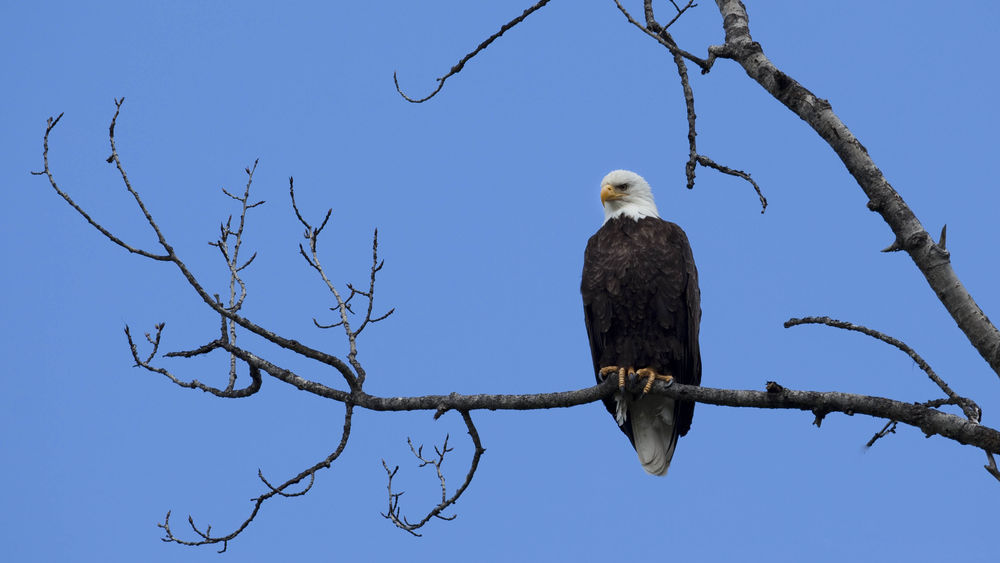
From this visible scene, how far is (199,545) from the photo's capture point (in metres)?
3.87

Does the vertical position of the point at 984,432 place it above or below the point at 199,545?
below

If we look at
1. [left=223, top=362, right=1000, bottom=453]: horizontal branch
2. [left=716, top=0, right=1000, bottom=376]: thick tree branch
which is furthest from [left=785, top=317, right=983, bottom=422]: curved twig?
[left=716, top=0, right=1000, bottom=376]: thick tree branch

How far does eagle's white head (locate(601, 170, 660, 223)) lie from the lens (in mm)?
5328

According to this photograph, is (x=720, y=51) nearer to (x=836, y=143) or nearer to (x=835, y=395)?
(x=836, y=143)

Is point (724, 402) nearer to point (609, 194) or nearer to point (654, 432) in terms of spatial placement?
point (654, 432)

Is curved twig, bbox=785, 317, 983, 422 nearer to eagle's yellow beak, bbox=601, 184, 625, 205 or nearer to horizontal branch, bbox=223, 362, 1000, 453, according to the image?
horizontal branch, bbox=223, 362, 1000, 453

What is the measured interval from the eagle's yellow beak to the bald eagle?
265 millimetres

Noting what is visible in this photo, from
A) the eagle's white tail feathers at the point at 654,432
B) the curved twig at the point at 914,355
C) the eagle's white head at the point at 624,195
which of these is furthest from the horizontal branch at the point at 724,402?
the eagle's white head at the point at 624,195

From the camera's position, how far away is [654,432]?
5152 mm

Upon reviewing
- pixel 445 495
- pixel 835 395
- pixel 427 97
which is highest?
pixel 427 97

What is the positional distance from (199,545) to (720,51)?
2795mm

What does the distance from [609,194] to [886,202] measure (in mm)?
2622

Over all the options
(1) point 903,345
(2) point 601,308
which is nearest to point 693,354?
(2) point 601,308

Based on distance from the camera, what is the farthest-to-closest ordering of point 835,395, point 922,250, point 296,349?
1. point 296,349
2. point 835,395
3. point 922,250
